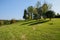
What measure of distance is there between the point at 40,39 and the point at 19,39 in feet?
11.7

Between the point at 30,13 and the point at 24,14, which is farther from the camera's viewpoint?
the point at 24,14

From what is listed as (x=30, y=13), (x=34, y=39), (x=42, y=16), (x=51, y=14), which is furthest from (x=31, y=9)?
(x=34, y=39)

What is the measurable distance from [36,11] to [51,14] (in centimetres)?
2512

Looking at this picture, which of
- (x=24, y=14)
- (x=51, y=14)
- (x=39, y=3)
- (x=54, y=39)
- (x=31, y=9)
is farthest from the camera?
(x=24, y=14)

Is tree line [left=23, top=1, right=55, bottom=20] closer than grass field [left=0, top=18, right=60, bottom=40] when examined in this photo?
No

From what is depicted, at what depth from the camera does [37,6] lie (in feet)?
294

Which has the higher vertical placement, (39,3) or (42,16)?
(39,3)

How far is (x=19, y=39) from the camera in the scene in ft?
76.0

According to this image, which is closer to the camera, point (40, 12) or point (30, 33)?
point (30, 33)

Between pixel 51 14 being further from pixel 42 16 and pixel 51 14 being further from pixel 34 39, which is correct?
pixel 34 39

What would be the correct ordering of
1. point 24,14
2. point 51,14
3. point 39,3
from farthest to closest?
1. point 24,14
2. point 39,3
3. point 51,14

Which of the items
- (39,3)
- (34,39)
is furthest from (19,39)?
(39,3)

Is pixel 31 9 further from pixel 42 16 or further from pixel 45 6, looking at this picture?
pixel 45 6

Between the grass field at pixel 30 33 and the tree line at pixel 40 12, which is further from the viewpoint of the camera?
the tree line at pixel 40 12
